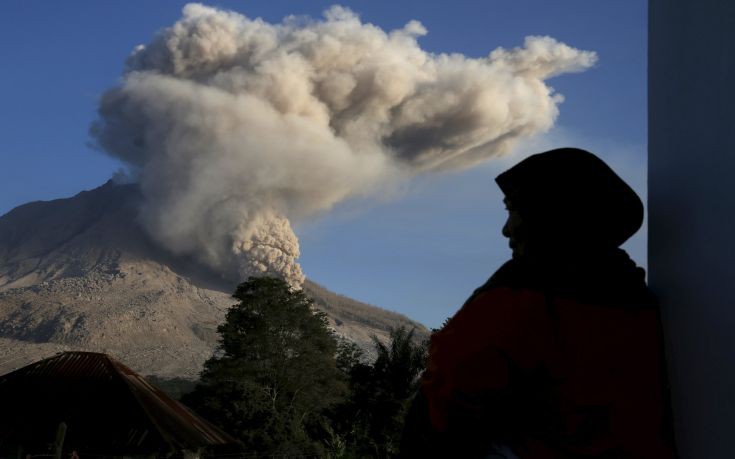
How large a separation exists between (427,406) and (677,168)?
1.62 feet

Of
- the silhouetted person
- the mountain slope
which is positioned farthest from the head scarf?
the mountain slope

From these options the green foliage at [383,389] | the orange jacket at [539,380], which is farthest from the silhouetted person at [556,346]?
the green foliage at [383,389]

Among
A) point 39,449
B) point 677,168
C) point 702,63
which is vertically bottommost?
point 39,449

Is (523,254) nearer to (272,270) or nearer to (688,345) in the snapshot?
(688,345)

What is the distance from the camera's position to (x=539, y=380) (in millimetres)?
1147

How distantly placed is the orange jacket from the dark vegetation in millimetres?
23113

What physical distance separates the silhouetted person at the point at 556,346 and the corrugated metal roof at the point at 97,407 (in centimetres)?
919

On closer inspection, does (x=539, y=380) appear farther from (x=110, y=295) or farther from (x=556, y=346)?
(x=110, y=295)

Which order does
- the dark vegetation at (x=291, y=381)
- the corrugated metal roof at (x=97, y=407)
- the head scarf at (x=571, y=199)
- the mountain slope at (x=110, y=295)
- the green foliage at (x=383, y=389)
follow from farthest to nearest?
the mountain slope at (x=110, y=295)
the green foliage at (x=383, y=389)
the dark vegetation at (x=291, y=381)
the corrugated metal roof at (x=97, y=407)
the head scarf at (x=571, y=199)

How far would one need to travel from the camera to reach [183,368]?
9588 centimetres

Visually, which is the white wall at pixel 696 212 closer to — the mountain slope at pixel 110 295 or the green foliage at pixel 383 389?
the green foliage at pixel 383 389

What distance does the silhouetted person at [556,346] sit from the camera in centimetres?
113

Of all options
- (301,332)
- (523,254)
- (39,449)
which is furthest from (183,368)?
(523,254)

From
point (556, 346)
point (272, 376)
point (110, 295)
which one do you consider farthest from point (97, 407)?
point (110, 295)
